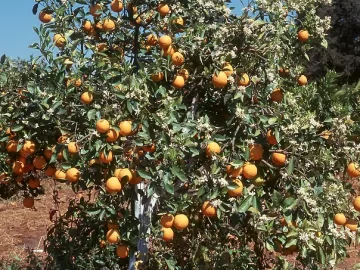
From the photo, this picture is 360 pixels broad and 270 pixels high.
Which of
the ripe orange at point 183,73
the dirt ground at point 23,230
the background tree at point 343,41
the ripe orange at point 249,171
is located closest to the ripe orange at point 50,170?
the ripe orange at point 183,73

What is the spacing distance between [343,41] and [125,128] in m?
17.5

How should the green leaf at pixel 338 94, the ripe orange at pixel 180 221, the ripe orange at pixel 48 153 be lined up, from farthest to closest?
the ripe orange at pixel 48 153
the green leaf at pixel 338 94
the ripe orange at pixel 180 221

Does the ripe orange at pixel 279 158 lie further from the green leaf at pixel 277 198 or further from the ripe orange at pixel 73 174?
the ripe orange at pixel 73 174

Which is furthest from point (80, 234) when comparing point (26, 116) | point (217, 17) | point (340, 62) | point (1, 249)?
point (340, 62)

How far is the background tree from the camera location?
17359 millimetres

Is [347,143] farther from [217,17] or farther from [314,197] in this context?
[217,17]

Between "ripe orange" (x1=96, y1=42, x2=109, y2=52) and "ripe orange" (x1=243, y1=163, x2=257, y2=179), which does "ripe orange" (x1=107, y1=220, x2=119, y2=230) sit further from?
"ripe orange" (x1=96, y1=42, x2=109, y2=52)

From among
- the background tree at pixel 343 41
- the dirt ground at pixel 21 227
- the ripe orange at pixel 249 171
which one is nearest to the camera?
the ripe orange at pixel 249 171

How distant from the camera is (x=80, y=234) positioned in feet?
10.5

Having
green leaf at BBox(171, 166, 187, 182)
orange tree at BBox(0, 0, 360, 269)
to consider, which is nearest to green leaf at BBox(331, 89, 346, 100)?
orange tree at BBox(0, 0, 360, 269)

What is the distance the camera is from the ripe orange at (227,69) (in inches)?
90.0

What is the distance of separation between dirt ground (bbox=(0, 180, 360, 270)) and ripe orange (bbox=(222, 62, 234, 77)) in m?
3.33

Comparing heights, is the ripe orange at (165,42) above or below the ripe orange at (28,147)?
above

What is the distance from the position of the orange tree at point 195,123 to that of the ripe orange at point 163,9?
10mm
